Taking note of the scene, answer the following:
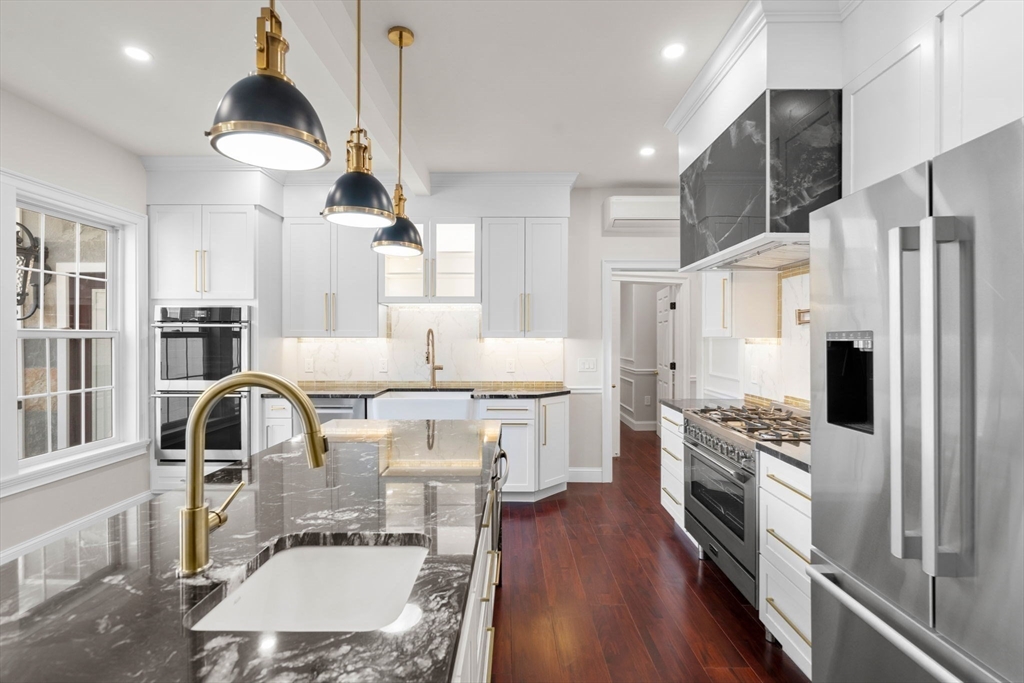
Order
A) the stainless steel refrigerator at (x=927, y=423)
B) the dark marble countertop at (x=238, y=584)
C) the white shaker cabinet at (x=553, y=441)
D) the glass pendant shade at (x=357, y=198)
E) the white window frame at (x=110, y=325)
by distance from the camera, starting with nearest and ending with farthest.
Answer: the dark marble countertop at (x=238, y=584) → the stainless steel refrigerator at (x=927, y=423) → the glass pendant shade at (x=357, y=198) → the white window frame at (x=110, y=325) → the white shaker cabinet at (x=553, y=441)

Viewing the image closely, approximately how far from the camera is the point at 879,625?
1.32 metres

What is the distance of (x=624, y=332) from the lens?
25.9ft

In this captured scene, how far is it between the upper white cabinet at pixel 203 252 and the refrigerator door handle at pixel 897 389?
404 cm

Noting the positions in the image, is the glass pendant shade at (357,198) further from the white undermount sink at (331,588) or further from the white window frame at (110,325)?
the white window frame at (110,325)

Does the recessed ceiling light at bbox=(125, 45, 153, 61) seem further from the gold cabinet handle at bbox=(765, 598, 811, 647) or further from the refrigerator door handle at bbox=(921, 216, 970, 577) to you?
the gold cabinet handle at bbox=(765, 598, 811, 647)

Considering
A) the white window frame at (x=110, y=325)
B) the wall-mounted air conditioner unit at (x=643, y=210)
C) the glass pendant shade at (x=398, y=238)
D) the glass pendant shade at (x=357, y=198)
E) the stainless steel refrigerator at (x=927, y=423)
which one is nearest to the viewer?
the stainless steel refrigerator at (x=927, y=423)

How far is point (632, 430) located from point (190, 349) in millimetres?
5616

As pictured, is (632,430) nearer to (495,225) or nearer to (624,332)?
(624,332)

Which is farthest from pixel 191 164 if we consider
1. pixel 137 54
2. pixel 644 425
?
pixel 644 425

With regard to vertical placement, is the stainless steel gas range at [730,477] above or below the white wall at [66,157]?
below

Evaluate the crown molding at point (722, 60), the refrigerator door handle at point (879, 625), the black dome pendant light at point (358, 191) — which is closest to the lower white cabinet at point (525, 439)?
the crown molding at point (722, 60)

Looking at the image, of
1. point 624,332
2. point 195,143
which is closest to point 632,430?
point 624,332

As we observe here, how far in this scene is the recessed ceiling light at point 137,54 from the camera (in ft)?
7.84

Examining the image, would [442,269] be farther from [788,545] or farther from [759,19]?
[788,545]
